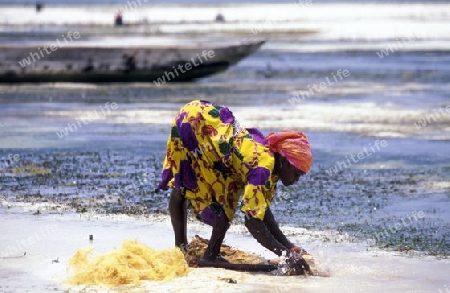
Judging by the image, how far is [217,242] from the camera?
24.0 feet

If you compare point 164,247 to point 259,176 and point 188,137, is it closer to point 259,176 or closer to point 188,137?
point 188,137

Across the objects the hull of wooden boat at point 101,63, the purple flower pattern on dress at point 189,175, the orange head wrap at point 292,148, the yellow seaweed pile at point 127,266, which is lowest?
the yellow seaweed pile at point 127,266

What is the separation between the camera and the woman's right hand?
7145 mm

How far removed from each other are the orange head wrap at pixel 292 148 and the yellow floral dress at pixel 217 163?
6 cm

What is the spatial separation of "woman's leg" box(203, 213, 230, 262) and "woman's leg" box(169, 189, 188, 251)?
0.25 m

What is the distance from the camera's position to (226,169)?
7125 mm

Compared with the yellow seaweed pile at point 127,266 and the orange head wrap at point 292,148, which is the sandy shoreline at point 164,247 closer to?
the yellow seaweed pile at point 127,266

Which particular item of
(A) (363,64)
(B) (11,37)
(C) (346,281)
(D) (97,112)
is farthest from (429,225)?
(B) (11,37)

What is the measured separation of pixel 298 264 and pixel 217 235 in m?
0.54

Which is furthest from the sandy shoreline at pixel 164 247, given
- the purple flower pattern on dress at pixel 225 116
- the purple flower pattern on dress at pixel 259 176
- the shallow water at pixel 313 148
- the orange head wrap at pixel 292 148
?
the purple flower pattern on dress at pixel 225 116

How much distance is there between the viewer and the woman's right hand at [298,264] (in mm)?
7145

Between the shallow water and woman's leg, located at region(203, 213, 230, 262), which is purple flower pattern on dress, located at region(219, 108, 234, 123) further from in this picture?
the shallow water

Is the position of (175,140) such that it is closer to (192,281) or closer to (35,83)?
(192,281)

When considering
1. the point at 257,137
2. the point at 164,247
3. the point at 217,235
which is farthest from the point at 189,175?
the point at 164,247
